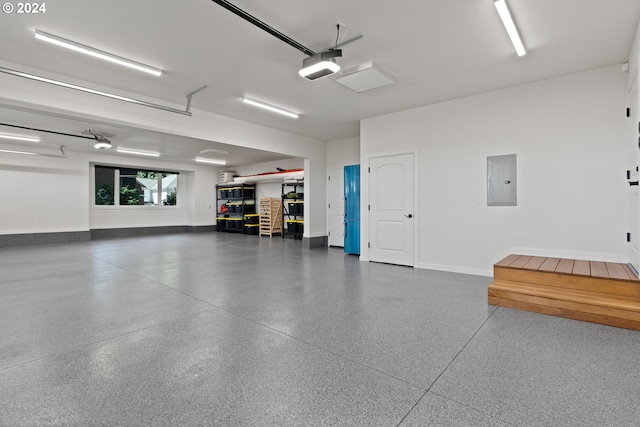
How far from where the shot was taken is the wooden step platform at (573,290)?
2.85 metres

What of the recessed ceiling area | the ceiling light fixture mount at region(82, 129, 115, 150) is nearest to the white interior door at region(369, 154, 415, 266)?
the recessed ceiling area

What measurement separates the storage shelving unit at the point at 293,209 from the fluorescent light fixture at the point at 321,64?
6.87m

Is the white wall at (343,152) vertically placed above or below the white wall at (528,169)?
above

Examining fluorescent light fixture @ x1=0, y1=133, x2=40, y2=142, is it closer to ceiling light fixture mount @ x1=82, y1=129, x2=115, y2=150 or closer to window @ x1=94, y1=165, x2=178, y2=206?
ceiling light fixture mount @ x1=82, y1=129, x2=115, y2=150

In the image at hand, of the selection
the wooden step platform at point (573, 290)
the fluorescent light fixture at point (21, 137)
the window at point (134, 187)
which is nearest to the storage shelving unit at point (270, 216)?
the window at point (134, 187)

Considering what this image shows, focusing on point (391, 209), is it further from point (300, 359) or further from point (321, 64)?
point (300, 359)

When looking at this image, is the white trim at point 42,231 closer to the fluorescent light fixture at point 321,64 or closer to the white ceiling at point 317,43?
the white ceiling at point 317,43

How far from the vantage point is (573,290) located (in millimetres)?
3164

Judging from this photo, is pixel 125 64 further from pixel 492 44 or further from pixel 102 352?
pixel 492 44

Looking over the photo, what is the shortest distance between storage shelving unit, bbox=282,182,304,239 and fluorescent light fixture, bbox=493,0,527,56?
24.2 ft

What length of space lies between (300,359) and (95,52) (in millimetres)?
3944

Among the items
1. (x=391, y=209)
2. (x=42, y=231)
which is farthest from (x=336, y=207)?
(x=42, y=231)

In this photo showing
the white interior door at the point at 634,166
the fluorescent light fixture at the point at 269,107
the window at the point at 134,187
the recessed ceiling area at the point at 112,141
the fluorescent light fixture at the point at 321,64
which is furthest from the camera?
the window at the point at 134,187

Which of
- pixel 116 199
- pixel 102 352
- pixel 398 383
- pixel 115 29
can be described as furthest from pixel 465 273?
pixel 116 199
